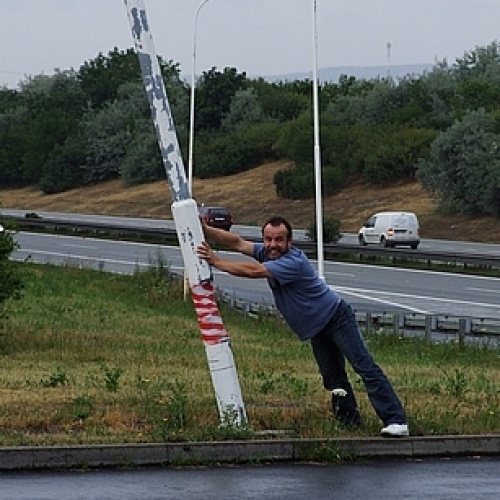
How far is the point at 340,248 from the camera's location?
1969 inches

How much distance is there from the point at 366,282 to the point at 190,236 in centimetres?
3143

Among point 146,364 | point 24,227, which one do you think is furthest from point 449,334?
point 24,227

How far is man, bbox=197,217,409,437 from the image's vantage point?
1054 cm

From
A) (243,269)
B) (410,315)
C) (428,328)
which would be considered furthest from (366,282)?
(243,269)

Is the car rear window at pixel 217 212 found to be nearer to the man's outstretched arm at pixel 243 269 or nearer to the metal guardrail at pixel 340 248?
the metal guardrail at pixel 340 248

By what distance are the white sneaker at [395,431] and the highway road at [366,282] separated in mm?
21721

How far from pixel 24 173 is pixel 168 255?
178 ft

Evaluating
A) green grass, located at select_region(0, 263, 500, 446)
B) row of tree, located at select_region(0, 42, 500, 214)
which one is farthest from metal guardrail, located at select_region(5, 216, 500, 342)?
row of tree, located at select_region(0, 42, 500, 214)

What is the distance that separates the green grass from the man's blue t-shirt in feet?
2.70

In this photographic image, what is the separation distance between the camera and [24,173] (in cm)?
10425

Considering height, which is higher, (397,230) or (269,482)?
(269,482)

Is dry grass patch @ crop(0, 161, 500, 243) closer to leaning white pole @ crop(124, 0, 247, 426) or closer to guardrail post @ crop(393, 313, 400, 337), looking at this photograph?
guardrail post @ crop(393, 313, 400, 337)

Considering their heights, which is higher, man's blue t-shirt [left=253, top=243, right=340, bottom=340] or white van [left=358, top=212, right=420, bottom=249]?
man's blue t-shirt [left=253, top=243, right=340, bottom=340]

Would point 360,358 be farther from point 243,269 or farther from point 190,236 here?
point 190,236
